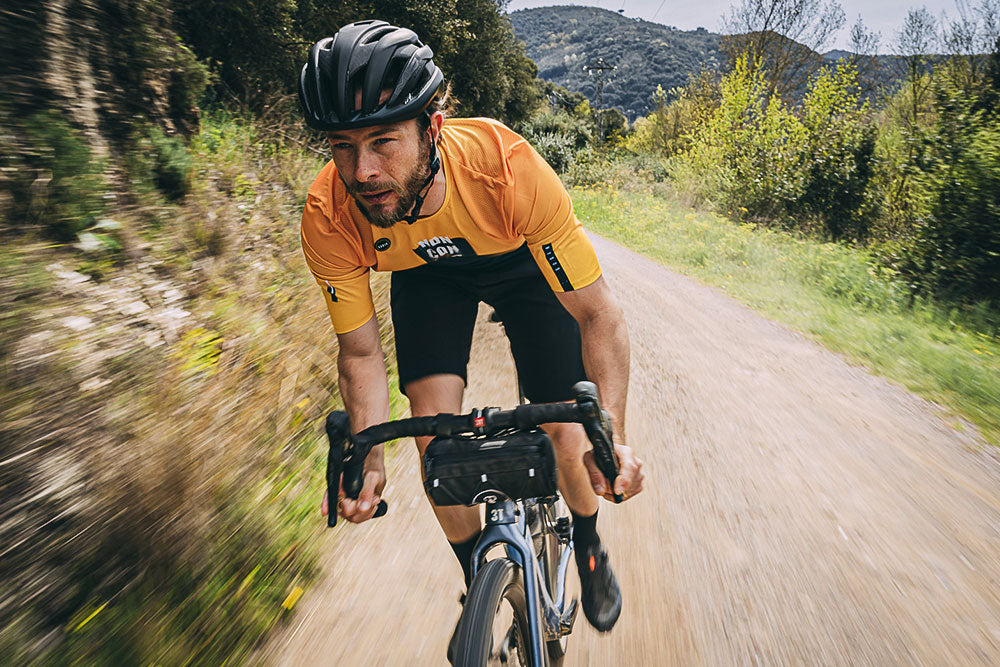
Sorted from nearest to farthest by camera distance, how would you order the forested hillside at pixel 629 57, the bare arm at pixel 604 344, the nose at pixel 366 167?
1. the nose at pixel 366 167
2. the bare arm at pixel 604 344
3. the forested hillside at pixel 629 57

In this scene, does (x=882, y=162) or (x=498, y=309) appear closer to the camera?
(x=498, y=309)

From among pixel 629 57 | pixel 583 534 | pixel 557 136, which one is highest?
pixel 629 57

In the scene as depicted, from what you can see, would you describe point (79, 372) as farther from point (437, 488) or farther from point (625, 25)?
point (625, 25)

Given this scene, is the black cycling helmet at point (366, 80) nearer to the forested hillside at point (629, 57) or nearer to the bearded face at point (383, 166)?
the bearded face at point (383, 166)

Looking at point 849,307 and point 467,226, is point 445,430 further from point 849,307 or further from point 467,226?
point 849,307

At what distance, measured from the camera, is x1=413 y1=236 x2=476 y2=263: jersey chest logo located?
189 centimetres

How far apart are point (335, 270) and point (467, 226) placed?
20.3 inches

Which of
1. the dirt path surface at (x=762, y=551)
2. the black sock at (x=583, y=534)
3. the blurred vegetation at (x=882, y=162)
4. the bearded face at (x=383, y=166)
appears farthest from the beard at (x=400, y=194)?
the blurred vegetation at (x=882, y=162)

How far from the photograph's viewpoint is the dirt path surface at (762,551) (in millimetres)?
2078

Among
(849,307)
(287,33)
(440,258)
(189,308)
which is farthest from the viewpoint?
(287,33)

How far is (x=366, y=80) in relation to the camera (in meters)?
1.54

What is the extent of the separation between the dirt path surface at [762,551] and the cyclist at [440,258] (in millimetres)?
429

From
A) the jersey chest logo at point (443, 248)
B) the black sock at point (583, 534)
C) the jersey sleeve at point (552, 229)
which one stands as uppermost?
the jersey sleeve at point (552, 229)

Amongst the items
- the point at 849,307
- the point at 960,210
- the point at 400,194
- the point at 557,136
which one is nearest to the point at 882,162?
the point at 960,210
